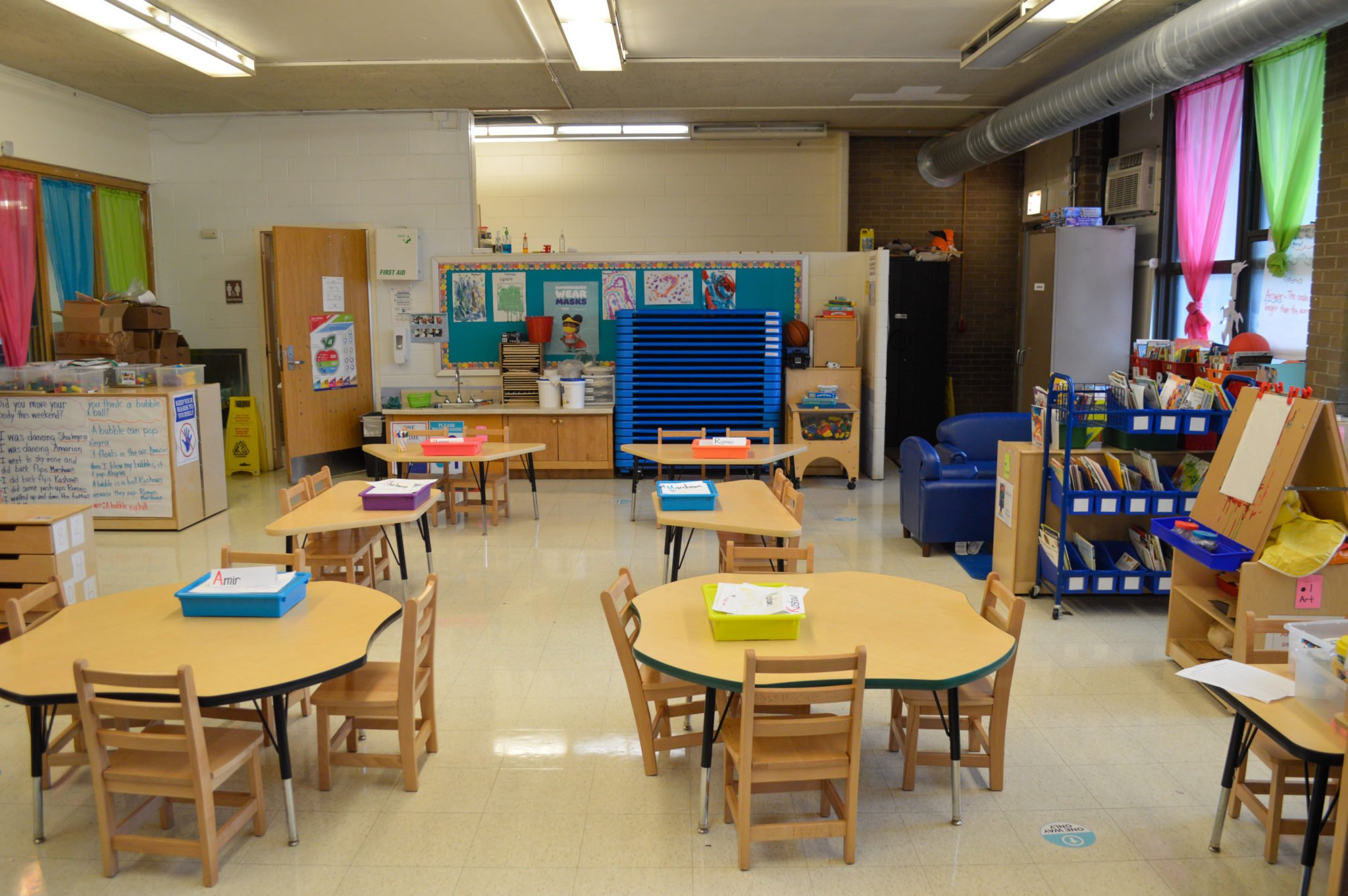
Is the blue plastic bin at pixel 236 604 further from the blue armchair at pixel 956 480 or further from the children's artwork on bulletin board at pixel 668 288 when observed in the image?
the children's artwork on bulletin board at pixel 668 288

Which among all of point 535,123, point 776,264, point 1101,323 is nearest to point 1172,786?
point 1101,323

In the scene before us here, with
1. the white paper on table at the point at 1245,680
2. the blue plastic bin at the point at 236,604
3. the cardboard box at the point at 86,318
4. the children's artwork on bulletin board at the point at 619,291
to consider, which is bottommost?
the white paper on table at the point at 1245,680

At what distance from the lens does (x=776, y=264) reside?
9.77m

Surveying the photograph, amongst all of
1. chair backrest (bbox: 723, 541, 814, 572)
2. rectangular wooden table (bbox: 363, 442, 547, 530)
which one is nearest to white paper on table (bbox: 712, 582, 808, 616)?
chair backrest (bbox: 723, 541, 814, 572)

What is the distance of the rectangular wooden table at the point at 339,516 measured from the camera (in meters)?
5.08

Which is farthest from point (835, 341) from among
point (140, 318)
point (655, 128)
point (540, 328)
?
point (140, 318)

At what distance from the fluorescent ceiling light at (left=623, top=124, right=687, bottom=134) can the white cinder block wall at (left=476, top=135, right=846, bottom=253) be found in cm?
71

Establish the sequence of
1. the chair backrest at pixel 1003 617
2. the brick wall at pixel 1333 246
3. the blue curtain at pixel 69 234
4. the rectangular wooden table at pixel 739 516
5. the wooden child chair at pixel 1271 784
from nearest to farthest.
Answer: the wooden child chair at pixel 1271 784, the chair backrest at pixel 1003 617, the rectangular wooden table at pixel 739 516, the brick wall at pixel 1333 246, the blue curtain at pixel 69 234

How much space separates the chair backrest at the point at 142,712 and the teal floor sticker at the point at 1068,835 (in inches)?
111

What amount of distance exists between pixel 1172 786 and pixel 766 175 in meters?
9.01

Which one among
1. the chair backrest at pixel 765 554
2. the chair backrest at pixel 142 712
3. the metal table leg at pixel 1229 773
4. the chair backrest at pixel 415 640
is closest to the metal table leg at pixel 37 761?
the chair backrest at pixel 142 712

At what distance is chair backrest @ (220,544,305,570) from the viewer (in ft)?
13.3

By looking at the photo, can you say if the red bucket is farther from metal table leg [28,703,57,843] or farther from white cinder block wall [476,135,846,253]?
metal table leg [28,703,57,843]

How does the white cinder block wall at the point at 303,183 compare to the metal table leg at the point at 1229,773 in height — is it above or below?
above
